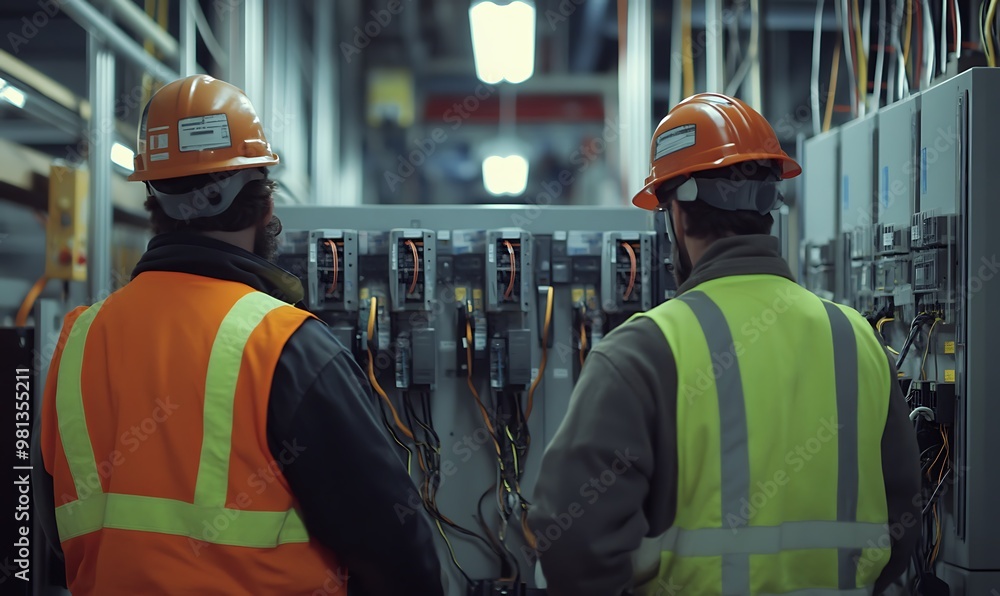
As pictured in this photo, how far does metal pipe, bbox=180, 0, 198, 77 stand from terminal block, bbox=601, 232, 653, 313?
6.74 feet

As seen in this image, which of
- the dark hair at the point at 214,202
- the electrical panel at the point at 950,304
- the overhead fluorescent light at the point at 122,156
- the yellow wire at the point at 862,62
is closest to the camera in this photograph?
the dark hair at the point at 214,202

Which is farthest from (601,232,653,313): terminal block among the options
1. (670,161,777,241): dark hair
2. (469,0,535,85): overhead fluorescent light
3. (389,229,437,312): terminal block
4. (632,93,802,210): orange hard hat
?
(469,0,535,85): overhead fluorescent light

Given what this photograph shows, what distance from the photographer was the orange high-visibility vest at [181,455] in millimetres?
1378

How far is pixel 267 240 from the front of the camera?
1.69 m

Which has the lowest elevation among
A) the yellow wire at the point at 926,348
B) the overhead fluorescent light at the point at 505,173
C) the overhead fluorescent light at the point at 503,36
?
the yellow wire at the point at 926,348

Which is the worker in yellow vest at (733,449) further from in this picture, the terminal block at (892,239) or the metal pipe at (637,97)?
the metal pipe at (637,97)

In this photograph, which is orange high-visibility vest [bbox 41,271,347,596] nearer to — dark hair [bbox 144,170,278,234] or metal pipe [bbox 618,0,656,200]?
dark hair [bbox 144,170,278,234]

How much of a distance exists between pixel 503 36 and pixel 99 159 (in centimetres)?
306

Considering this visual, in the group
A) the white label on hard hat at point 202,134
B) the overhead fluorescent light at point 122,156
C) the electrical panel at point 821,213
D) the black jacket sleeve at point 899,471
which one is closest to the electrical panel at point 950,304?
the black jacket sleeve at point 899,471

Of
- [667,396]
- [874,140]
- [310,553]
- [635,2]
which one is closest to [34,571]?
[310,553]

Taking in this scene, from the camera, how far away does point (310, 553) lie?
4.77 ft

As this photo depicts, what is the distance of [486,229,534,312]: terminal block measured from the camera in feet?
9.32

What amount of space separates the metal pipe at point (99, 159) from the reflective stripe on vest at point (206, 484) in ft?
5.49

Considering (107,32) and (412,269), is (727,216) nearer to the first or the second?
(412,269)
